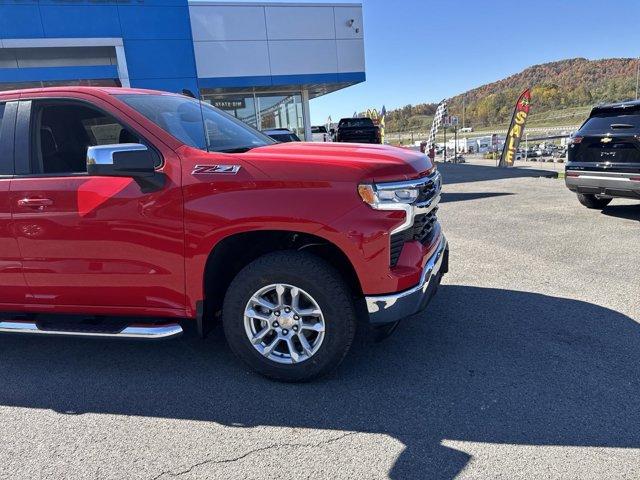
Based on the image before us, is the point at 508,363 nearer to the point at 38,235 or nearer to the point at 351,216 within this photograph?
the point at 351,216

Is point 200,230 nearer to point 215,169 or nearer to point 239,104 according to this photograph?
point 215,169

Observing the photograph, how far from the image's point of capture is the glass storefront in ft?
67.4

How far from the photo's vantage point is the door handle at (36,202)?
3.21m

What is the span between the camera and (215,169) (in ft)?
9.71

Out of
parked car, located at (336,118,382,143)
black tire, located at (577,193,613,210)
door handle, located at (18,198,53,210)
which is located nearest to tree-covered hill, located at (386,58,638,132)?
parked car, located at (336,118,382,143)

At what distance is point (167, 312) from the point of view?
3.27 m

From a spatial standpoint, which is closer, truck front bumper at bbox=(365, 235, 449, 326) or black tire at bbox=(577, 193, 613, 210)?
truck front bumper at bbox=(365, 235, 449, 326)

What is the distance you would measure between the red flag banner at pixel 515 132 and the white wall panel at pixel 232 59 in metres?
11.4

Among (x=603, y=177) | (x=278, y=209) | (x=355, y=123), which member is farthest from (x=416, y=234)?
(x=355, y=123)

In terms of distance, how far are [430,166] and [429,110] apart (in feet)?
477

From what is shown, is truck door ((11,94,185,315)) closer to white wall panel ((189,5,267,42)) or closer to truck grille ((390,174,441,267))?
truck grille ((390,174,441,267))

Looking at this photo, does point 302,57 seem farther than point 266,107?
No

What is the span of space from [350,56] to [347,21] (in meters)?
1.32

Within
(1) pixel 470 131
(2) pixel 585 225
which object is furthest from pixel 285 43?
(1) pixel 470 131
